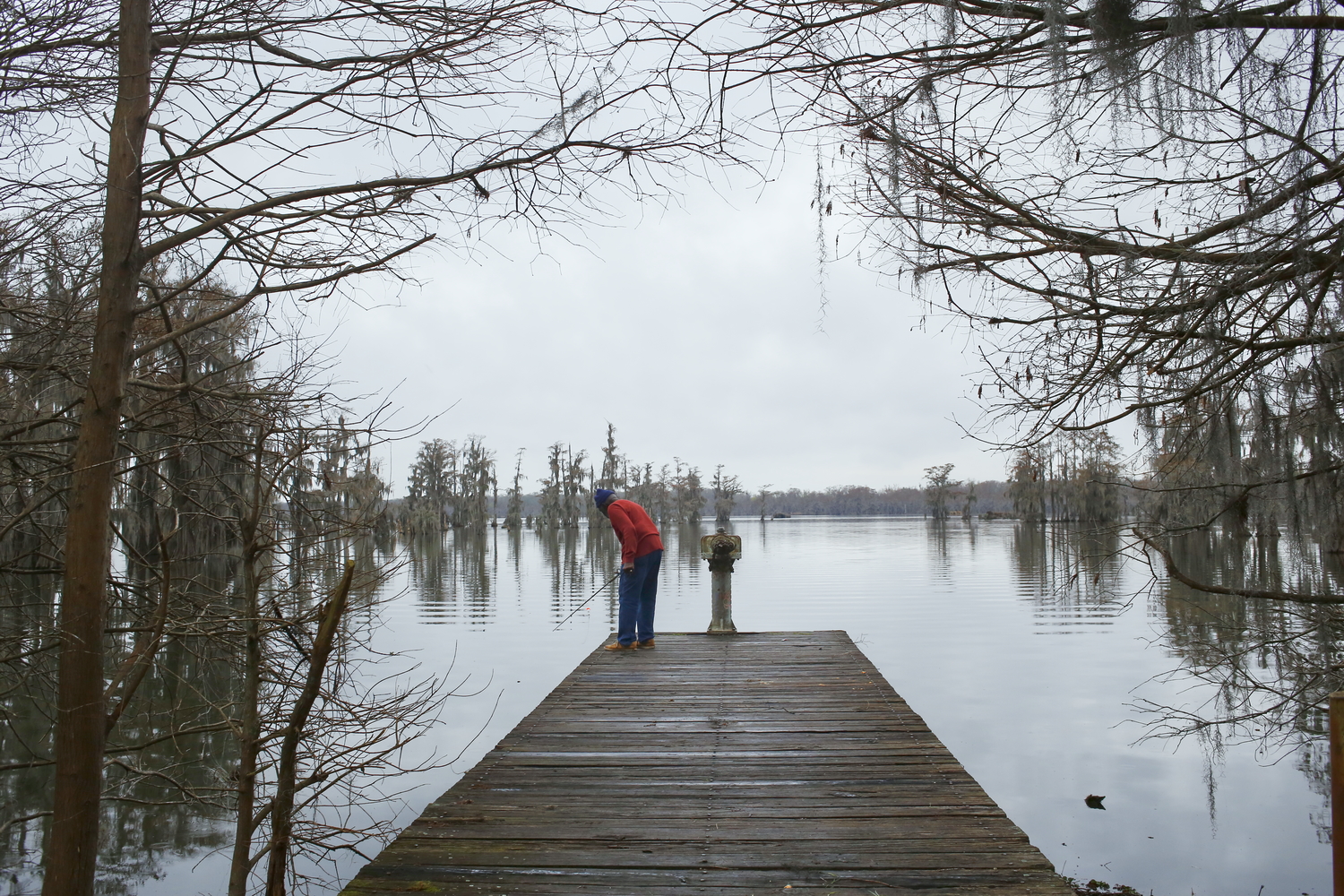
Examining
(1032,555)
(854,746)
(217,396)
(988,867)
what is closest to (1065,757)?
(854,746)

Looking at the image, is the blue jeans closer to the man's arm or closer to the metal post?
the man's arm

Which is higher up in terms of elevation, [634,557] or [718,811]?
[634,557]

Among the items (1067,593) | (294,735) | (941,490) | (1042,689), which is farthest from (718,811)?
(941,490)

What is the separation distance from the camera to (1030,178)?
3838 mm

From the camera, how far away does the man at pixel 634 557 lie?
30.3 ft

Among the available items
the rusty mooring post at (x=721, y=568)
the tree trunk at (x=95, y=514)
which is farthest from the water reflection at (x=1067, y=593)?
the tree trunk at (x=95, y=514)

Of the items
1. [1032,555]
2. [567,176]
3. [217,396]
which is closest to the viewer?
[217,396]

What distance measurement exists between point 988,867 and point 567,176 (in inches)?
128

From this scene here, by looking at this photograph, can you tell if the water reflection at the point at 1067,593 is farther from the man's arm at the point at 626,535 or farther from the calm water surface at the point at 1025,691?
the man's arm at the point at 626,535

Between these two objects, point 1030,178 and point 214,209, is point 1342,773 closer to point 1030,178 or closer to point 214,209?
point 1030,178

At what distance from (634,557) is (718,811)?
4754 millimetres

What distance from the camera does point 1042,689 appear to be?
1266cm

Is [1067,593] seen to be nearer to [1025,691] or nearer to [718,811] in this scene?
[1025,691]

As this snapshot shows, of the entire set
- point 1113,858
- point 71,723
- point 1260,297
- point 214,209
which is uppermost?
point 214,209
